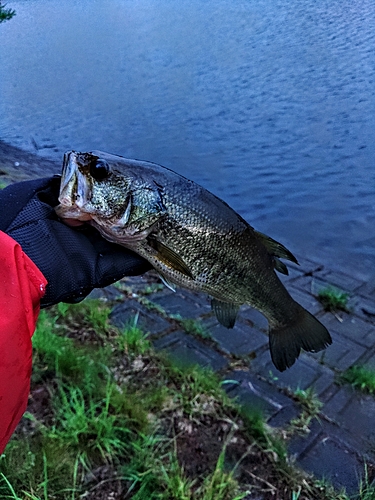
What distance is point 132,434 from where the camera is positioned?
2.86 metres

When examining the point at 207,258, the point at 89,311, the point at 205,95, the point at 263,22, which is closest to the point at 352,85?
the point at 205,95

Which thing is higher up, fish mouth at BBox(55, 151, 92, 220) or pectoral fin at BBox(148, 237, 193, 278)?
fish mouth at BBox(55, 151, 92, 220)

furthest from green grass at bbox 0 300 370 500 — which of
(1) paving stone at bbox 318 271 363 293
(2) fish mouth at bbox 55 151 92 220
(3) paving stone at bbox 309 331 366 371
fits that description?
(1) paving stone at bbox 318 271 363 293

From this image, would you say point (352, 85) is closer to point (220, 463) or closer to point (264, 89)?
point (264, 89)

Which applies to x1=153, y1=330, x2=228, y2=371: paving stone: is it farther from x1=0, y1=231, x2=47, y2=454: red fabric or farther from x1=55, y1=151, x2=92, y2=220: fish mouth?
x1=0, y1=231, x2=47, y2=454: red fabric

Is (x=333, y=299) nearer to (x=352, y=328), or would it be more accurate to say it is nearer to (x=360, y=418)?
(x=352, y=328)

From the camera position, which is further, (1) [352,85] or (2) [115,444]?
(1) [352,85]

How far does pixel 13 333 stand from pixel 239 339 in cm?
275

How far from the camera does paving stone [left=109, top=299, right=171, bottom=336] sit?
4.00 m

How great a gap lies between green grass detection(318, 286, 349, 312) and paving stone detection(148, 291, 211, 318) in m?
1.19

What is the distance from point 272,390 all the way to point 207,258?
1.54m

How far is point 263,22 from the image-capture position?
18.4 metres

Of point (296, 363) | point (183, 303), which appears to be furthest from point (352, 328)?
point (183, 303)

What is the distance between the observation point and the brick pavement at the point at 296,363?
9.94ft
